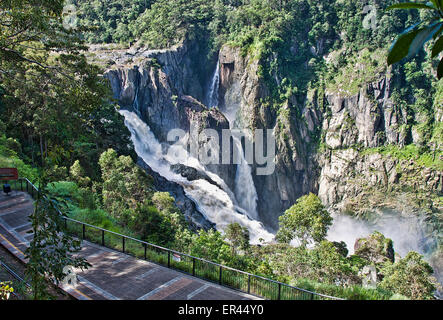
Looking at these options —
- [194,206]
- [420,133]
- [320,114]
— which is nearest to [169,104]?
[194,206]

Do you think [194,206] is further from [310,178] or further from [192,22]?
[192,22]

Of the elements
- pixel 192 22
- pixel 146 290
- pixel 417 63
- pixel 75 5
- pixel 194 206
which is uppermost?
pixel 75 5

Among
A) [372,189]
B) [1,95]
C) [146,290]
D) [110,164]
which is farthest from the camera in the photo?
[372,189]

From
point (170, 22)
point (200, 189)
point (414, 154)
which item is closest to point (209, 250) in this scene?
point (200, 189)

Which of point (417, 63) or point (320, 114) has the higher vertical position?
point (417, 63)

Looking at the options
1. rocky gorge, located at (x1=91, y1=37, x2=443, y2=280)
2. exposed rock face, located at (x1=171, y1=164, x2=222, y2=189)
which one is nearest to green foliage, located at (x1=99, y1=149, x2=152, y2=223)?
exposed rock face, located at (x1=171, y1=164, x2=222, y2=189)

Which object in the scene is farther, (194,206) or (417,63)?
(417,63)
